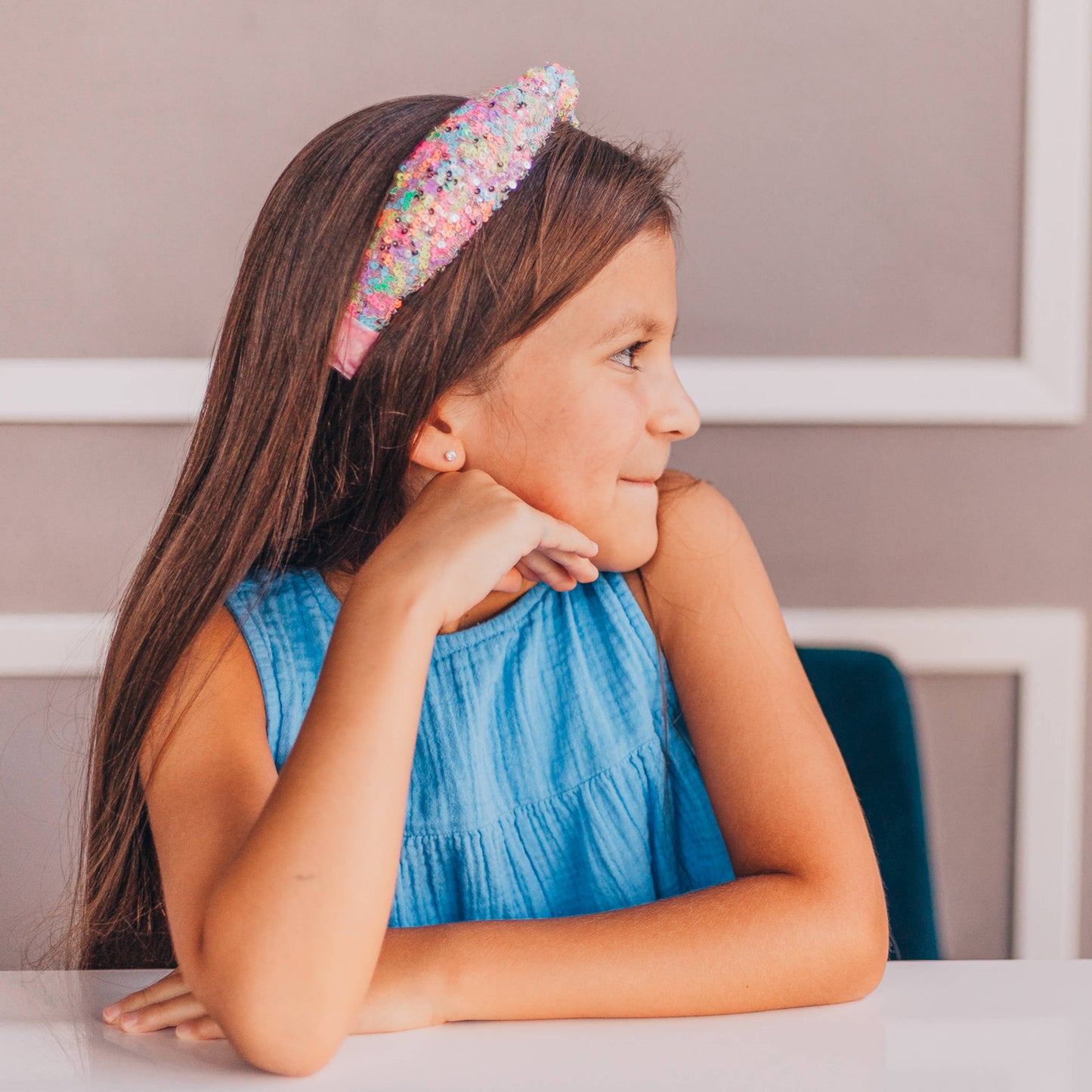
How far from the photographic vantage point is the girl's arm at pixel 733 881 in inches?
25.2

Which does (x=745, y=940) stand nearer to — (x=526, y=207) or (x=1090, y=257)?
(x=526, y=207)

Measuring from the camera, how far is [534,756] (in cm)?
93

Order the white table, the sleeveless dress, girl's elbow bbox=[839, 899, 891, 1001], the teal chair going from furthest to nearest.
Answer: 1. the teal chair
2. the sleeveless dress
3. girl's elbow bbox=[839, 899, 891, 1001]
4. the white table

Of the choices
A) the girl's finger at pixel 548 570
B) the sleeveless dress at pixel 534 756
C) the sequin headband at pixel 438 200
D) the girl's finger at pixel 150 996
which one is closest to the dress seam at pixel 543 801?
the sleeveless dress at pixel 534 756

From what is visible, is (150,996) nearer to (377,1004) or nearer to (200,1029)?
(200,1029)

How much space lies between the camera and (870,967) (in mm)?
677

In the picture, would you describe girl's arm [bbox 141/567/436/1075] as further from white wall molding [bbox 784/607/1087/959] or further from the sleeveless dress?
white wall molding [bbox 784/607/1087/959]

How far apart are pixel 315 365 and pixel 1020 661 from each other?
98cm

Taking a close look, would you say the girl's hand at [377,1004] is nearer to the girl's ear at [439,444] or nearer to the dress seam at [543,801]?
the dress seam at [543,801]

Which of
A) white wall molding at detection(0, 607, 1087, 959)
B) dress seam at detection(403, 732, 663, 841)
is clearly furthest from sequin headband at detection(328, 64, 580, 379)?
white wall molding at detection(0, 607, 1087, 959)

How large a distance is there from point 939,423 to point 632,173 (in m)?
0.61

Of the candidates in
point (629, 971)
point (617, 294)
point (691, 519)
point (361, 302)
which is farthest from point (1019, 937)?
point (361, 302)

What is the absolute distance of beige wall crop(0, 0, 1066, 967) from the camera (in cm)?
123

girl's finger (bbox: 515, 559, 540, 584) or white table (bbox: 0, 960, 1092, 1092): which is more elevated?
girl's finger (bbox: 515, 559, 540, 584)
